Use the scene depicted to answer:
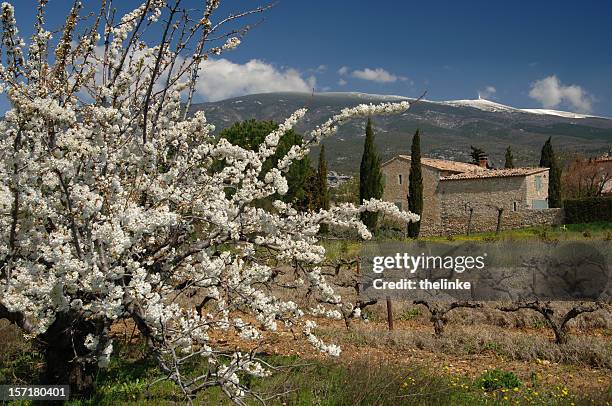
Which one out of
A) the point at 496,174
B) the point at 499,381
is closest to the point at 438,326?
the point at 499,381

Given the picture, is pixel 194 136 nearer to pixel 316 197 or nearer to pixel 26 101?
pixel 26 101

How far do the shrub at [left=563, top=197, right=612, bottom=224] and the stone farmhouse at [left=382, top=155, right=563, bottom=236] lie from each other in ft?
2.12

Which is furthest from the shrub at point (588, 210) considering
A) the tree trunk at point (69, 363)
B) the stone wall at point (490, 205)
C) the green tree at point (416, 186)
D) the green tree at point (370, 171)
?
the tree trunk at point (69, 363)

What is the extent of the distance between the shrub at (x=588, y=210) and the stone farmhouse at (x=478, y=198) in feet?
2.12

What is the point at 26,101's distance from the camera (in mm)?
3986

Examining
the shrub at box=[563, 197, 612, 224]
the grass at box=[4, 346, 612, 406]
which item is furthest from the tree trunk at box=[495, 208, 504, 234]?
the grass at box=[4, 346, 612, 406]

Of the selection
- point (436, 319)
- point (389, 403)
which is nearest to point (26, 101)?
point (389, 403)

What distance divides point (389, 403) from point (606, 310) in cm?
864

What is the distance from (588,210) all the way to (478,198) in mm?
6794

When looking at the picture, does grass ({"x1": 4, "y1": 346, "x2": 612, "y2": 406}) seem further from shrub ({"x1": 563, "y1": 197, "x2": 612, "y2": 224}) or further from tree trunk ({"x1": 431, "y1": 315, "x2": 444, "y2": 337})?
shrub ({"x1": 563, "y1": 197, "x2": 612, "y2": 224})

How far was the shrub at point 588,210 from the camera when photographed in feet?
113

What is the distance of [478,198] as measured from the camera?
38.2 m

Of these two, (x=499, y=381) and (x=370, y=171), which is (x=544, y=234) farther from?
(x=499, y=381)

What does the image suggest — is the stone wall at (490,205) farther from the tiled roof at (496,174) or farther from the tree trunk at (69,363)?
the tree trunk at (69,363)
